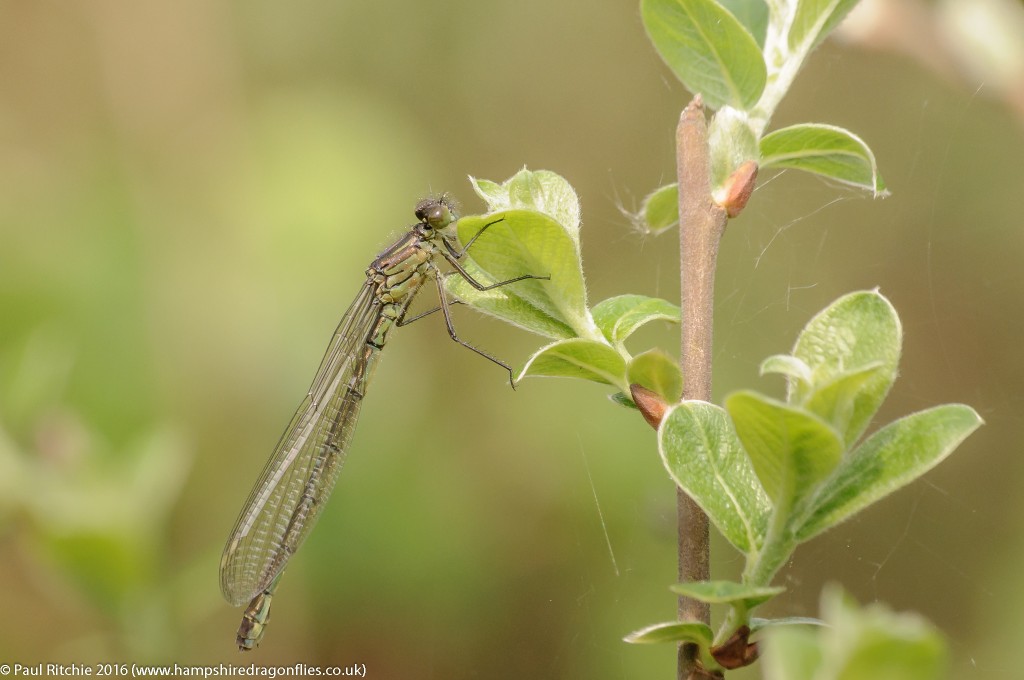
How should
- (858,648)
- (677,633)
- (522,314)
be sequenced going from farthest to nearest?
(522,314) < (677,633) < (858,648)

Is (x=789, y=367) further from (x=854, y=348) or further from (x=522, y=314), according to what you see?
(x=522, y=314)

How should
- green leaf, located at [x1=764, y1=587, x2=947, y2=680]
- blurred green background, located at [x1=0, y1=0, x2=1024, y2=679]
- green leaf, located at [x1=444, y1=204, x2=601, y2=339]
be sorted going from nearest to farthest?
green leaf, located at [x1=764, y1=587, x2=947, y2=680], green leaf, located at [x1=444, y1=204, x2=601, y2=339], blurred green background, located at [x1=0, y1=0, x2=1024, y2=679]

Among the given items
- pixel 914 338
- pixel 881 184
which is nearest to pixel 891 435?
pixel 881 184

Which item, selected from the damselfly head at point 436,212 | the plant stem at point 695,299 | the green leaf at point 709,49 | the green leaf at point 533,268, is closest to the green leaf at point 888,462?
the plant stem at point 695,299

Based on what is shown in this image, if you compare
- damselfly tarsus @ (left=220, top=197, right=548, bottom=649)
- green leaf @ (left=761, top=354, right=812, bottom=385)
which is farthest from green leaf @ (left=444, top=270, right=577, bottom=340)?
damselfly tarsus @ (left=220, top=197, right=548, bottom=649)

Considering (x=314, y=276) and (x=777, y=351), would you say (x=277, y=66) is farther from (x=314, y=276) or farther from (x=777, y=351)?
(x=777, y=351)

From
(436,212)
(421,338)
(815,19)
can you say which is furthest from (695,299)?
(421,338)

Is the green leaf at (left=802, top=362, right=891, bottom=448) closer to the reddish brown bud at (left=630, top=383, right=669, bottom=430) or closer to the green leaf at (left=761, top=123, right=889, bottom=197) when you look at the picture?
the reddish brown bud at (left=630, top=383, right=669, bottom=430)
